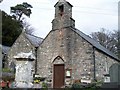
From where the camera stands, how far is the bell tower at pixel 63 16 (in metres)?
27.0

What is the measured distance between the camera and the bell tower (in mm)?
26953

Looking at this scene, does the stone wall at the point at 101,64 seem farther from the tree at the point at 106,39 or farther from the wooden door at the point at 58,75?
the tree at the point at 106,39

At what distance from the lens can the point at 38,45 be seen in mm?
28797

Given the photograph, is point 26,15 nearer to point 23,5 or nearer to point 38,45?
point 23,5

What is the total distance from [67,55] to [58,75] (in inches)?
84.5

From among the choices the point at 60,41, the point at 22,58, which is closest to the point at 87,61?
the point at 60,41

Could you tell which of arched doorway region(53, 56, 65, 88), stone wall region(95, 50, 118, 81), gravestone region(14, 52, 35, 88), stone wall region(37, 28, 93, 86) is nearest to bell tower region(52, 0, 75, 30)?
A: stone wall region(37, 28, 93, 86)

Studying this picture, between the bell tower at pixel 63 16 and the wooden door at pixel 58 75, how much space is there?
12.8 feet

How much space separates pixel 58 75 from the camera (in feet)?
87.2

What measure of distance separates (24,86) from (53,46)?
599 inches

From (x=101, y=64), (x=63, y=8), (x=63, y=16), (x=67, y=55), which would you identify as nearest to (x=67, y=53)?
(x=67, y=55)

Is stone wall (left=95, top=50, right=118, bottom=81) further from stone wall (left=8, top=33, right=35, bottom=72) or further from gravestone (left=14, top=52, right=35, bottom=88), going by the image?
gravestone (left=14, top=52, right=35, bottom=88)

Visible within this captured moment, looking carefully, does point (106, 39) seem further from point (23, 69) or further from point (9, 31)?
point (23, 69)

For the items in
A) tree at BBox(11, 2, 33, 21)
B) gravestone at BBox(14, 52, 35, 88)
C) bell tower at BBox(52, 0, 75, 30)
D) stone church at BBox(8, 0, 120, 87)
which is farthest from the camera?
tree at BBox(11, 2, 33, 21)
